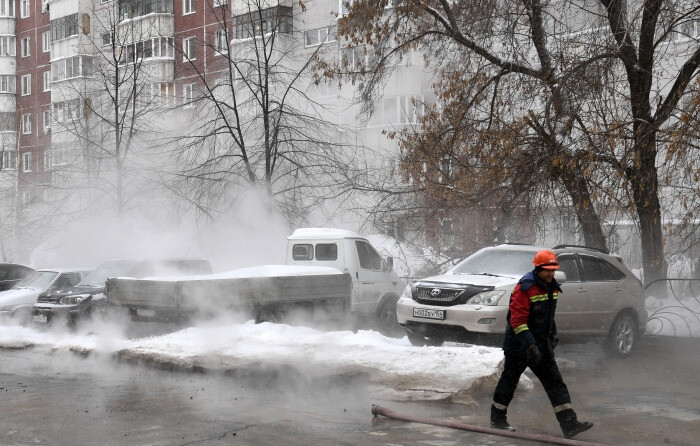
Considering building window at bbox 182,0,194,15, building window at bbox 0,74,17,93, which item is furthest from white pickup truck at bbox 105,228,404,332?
building window at bbox 0,74,17,93

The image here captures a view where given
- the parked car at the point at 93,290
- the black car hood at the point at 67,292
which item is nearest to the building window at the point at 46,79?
the parked car at the point at 93,290

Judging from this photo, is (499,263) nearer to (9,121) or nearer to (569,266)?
(569,266)

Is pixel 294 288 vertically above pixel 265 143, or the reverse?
pixel 265 143

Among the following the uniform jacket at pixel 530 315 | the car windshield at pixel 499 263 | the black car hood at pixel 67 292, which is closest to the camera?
the uniform jacket at pixel 530 315

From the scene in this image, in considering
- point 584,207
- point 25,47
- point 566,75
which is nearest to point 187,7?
point 25,47

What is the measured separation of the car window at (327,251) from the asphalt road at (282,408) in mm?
5382

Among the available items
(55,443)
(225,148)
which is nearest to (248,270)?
(55,443)

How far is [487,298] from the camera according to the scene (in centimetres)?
1166

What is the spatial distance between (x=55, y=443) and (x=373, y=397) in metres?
3.61

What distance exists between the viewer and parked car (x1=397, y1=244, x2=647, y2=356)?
11664 millimetres

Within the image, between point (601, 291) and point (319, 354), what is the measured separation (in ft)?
14.7

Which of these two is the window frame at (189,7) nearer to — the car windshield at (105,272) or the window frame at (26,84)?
the window frame at (26,84)

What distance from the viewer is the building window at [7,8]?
58.8 m

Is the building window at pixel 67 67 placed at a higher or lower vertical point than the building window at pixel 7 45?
lower
